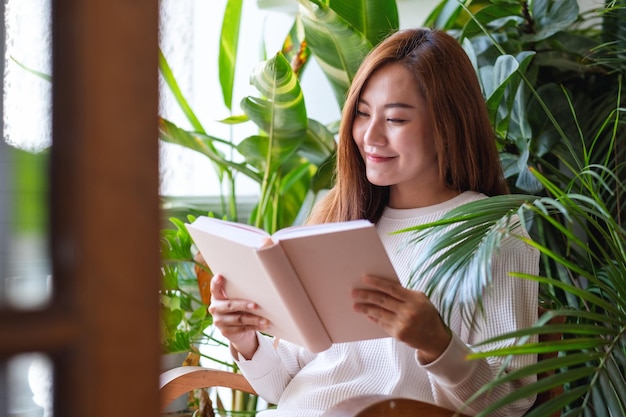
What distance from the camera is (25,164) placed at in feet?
1.72

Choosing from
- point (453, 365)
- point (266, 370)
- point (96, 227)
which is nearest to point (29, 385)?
point (96, 227)

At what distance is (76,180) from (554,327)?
731mm

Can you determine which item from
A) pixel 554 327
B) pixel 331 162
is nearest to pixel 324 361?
pixel 554 327

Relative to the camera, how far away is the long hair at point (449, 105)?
1608 millimetres

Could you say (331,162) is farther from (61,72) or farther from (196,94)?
(61,72)

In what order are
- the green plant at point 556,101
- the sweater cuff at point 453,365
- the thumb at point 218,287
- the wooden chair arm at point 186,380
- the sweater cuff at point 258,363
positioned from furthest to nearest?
the green plant at point 556,101
the sweater cuff at point 258,363
the wooden chair arm at point 186,380
the thumb at point 218,287
the sweater cuff at point 453,365

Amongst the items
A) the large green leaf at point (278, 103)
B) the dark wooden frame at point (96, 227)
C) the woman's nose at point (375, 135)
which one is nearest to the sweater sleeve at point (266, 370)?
the woman's nose at point (375, 135)

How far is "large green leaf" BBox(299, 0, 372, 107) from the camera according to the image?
2098 millimetres

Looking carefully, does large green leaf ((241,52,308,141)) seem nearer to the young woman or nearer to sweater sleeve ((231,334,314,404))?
the young woman

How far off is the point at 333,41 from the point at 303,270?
1082mm

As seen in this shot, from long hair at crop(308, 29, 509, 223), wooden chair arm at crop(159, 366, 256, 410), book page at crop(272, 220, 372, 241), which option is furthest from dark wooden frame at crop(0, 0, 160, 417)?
long hair at crop(308, 29, 509, 223)

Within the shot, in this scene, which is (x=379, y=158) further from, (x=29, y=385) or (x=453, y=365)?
(x=29, y=385)

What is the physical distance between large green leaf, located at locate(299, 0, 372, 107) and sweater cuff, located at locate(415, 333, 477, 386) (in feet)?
3.50

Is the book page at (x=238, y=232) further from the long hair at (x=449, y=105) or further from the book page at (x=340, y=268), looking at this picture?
the long hair at (x=449, y=105)
